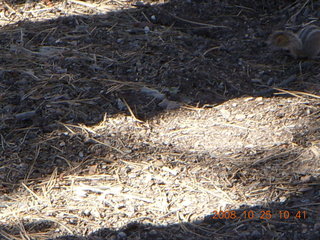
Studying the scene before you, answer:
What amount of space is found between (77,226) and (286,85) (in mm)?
1658

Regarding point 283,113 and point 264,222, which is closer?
point 264,222

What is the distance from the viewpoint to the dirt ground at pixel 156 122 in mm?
2121

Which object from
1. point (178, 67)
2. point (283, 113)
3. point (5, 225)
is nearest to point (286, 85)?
point (283, 113)

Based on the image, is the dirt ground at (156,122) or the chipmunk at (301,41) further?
the chipmunk at (301,41)

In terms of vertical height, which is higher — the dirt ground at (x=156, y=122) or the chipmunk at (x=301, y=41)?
the chipmunk at (x=301, y=41)

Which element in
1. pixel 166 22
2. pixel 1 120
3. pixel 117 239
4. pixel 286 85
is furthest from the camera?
pixel 166 22

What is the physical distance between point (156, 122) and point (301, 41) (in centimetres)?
116

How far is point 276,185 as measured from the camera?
88.4 inches

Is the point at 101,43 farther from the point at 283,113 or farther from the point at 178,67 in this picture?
the point at 283,113
